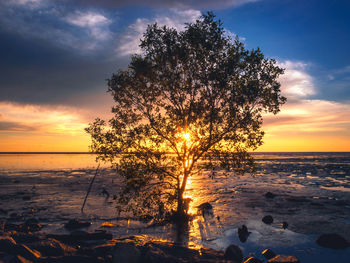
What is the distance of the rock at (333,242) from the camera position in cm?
1547

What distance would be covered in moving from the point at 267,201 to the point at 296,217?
7.68 metres

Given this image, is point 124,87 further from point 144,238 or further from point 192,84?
point 144,238

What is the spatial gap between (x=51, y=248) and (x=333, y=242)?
17440mm

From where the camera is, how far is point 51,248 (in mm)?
12383

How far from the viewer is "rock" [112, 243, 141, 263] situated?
11.2 m

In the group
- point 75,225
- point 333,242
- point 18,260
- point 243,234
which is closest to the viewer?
point 18,260

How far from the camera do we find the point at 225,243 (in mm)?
16625

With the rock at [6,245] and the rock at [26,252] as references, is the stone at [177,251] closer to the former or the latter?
the rock at [26,252]

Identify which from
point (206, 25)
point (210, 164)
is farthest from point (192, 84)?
point (210, 164)

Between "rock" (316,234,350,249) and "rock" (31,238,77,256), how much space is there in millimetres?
15840

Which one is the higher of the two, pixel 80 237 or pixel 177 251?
pixel 80 237

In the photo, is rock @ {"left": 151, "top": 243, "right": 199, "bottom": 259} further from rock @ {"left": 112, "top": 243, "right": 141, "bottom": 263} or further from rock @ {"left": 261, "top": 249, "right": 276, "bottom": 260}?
rock @ {"left": 261, "top": 249, "right": 276, "bottom": 260}

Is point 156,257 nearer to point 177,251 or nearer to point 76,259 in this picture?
point 177,251

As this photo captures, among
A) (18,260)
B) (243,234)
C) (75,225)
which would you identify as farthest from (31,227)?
(243,234)
